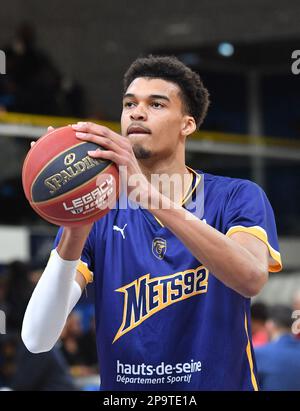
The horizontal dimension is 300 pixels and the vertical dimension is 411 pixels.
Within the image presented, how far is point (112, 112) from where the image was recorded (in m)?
16.0

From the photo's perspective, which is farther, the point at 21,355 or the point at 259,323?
the point at 259,323

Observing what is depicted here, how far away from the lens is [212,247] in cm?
370

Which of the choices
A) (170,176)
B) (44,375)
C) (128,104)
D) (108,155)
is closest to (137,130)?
(128,104)

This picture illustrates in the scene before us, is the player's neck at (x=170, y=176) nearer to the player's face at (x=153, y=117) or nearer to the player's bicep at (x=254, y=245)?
the player's face at (x=153, y=117)

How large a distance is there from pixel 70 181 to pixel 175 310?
2.66 feet

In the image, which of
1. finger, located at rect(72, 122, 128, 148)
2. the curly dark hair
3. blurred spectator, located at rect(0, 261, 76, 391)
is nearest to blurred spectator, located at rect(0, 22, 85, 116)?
blurred spectator, located at rect(0, 261, 76, 391)

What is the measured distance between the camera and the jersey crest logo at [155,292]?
4176 mm

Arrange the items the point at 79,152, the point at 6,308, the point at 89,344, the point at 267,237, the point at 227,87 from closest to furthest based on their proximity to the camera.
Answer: the point at 79,152
the point at 267,237
the point at 6,308
the point at 89,344
the point at 227,87

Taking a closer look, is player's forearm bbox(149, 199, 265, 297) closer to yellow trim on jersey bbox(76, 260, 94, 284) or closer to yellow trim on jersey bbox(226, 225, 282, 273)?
yellow trim on jersey bbox(226, 225, 282, 273)

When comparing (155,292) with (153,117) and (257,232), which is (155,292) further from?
(153,117)

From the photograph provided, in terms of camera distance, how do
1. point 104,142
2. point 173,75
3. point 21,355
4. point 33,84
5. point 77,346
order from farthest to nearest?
1. point 33,84
2. point 77,346
3. point 21,355
4. point 173,75
5. point 104,142

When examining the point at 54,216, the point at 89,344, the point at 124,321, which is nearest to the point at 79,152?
the point at 54,216
